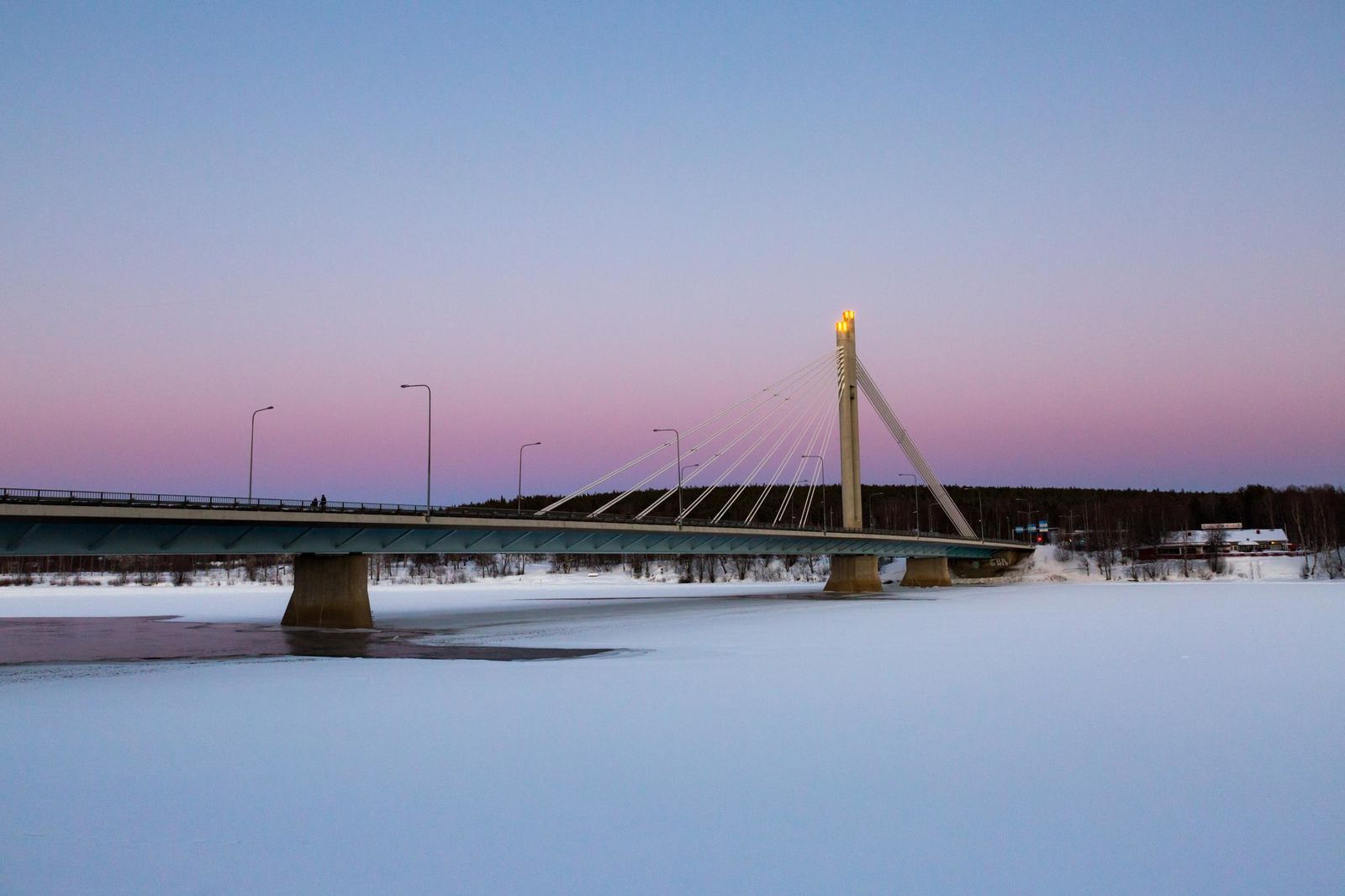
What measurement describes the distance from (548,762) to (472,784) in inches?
60.4

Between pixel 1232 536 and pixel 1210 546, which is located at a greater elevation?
pixel 1232 536

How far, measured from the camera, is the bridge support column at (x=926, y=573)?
120m

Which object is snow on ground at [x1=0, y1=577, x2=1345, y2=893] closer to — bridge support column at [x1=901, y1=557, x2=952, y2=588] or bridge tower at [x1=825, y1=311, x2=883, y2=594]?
bridge tower at [x1=825, y1=311, x2=883, y2=594]

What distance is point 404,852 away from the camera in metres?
8.91

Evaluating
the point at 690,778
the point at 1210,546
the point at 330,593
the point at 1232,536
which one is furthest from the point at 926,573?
the point at 690,778

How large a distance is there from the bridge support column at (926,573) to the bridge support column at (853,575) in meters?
21.7

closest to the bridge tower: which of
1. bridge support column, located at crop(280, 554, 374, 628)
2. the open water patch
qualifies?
bridge support column, located at crop(280, 554, 374, 628)

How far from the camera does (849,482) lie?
319 ft

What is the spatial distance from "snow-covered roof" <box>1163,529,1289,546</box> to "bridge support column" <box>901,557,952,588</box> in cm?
5196

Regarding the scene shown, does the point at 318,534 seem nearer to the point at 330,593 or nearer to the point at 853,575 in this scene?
the point at 330,593

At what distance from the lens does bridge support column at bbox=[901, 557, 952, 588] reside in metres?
120

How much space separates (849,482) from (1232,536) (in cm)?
11118

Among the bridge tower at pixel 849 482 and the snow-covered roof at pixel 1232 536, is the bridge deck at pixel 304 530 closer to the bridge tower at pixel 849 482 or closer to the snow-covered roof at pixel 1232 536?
the bridge tower at pixel 849 482

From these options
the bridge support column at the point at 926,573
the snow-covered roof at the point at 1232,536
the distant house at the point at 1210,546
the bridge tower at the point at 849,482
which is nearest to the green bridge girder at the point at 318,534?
the bridge tower at the point at 849,482
